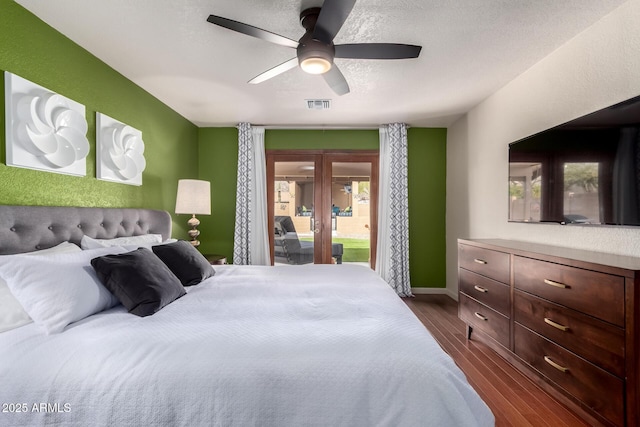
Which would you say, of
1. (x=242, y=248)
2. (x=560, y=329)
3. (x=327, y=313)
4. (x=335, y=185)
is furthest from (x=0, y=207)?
(x=335, y=185)

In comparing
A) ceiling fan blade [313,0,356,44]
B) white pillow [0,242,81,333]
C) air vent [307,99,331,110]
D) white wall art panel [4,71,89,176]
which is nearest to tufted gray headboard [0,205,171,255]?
white wall art panel [4,71,89,176]

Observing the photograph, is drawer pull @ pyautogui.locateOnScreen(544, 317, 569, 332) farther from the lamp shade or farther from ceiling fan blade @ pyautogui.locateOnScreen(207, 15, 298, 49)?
the lamp shade

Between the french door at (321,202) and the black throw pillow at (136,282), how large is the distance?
2968 millimetres

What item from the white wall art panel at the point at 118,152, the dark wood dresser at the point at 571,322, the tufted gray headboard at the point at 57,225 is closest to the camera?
the dark wood dresser at the point at 571,322

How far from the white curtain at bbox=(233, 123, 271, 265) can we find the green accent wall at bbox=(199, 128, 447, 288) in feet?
0.69

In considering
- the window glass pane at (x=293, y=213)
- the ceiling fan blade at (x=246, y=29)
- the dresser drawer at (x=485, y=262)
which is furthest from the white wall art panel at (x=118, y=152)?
the dresser drawer at (x=485, y=262)

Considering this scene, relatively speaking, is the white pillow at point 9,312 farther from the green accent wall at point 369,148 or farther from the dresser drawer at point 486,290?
the green accent wall at point 369,148

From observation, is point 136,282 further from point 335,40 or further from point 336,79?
point 335,40

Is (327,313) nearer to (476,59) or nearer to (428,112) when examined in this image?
(476,59)

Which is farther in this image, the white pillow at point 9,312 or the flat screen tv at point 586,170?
the flat screen tv at point 586,170

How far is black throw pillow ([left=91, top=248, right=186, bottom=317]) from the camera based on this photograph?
5.22 ft

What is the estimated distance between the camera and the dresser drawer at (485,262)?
2.40 metres

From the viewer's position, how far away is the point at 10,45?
187cm

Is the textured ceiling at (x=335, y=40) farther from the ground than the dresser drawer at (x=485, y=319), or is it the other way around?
the textured ceiling at (x=335, y=40)
